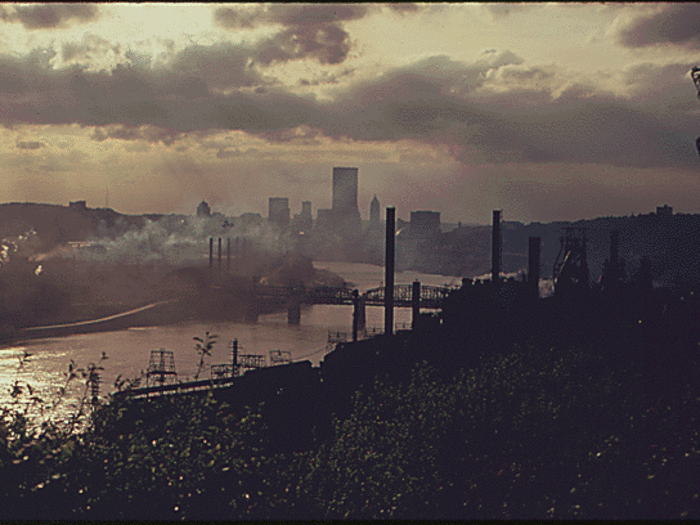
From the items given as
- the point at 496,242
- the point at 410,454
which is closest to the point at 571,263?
the point at 496,242

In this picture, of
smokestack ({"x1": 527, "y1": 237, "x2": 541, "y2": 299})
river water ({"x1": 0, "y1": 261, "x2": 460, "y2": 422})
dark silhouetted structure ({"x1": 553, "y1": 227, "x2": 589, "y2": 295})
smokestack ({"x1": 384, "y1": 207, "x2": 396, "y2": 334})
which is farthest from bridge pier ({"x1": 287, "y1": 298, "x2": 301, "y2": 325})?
dark silhouetted structure ({"x1": 553, "y1": 227, "x2": 589, "y2": 295})

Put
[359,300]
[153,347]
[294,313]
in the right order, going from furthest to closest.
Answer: [294,313], [359,300], [153,347]

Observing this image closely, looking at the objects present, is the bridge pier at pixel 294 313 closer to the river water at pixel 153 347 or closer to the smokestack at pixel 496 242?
the river water at pixel 153 347

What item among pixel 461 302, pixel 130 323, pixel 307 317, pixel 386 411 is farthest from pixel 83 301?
pixel 386 411

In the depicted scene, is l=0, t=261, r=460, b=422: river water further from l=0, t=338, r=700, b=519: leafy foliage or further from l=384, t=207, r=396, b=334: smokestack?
l=0, t=338, r=700, b=519: leafy foliage

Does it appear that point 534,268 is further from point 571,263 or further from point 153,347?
point 153,347

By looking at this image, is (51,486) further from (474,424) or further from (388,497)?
(474,424)
